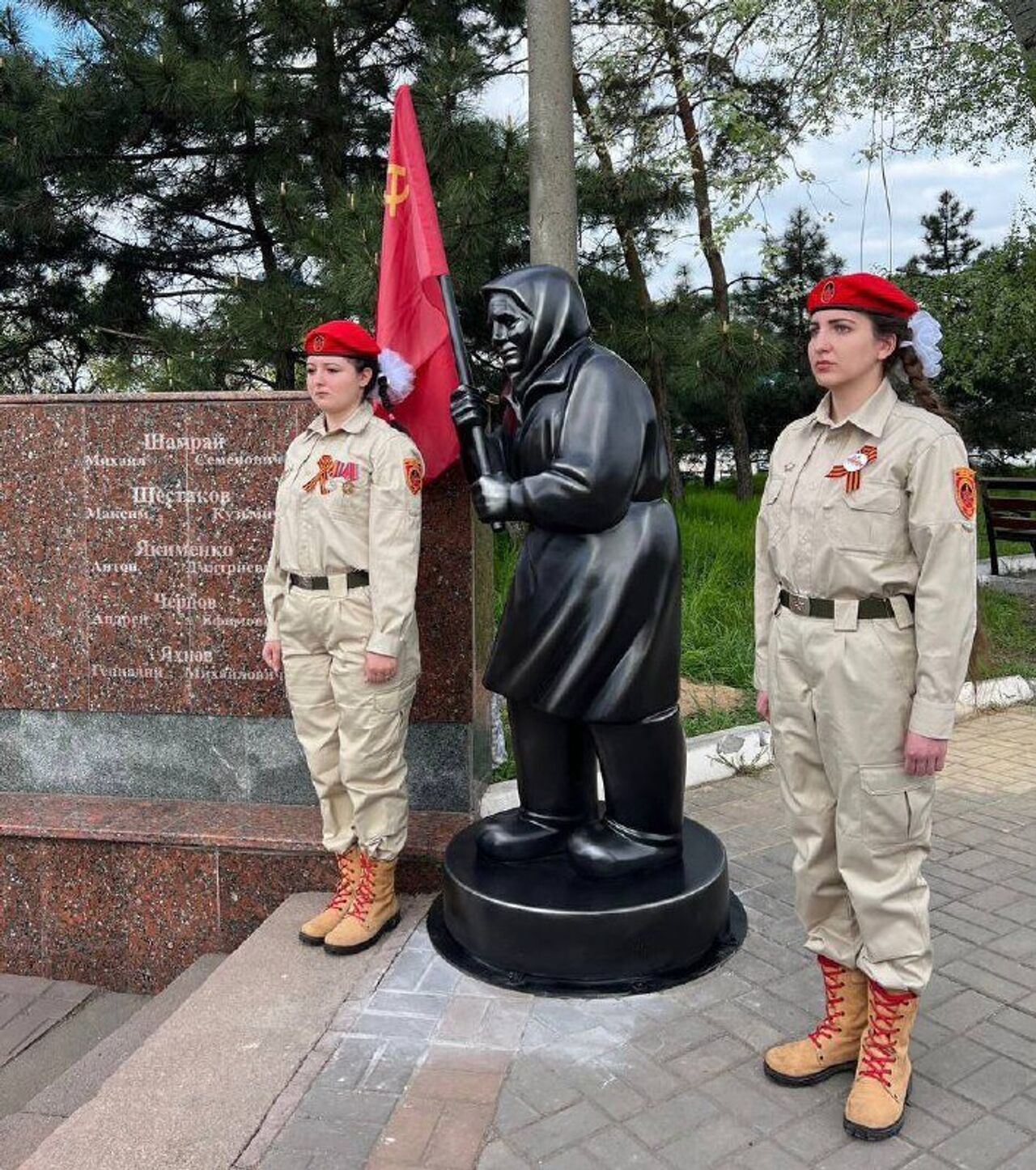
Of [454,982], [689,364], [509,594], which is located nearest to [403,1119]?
[454,982]

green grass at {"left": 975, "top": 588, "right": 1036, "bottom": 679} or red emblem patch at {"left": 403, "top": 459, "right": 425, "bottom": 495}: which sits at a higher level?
red emblem patch at {"left": 403, "top": 459, "right": 425, "bottom": 495}

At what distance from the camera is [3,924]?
390cm

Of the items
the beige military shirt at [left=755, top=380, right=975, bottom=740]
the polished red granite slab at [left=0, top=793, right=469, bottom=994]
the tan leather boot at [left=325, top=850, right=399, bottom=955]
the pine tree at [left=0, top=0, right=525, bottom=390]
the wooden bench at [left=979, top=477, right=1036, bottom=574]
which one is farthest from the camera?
the wooden bench at [left=979, top=477, right=1036, bottom=574]

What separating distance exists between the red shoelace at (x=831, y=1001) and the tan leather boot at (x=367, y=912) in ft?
4.44

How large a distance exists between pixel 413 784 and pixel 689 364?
393cm

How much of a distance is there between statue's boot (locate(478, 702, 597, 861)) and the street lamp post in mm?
2441

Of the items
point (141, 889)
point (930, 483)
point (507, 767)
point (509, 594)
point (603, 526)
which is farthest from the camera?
point (507, 767)

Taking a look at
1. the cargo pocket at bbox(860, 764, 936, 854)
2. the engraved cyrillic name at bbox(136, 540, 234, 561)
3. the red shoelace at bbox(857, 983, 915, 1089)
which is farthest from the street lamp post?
the red shoelace at bbox(857, 983, 915, 1089)

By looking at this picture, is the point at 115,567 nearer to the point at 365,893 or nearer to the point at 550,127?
the point at 365,893

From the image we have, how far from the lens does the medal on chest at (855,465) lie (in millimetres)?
2209

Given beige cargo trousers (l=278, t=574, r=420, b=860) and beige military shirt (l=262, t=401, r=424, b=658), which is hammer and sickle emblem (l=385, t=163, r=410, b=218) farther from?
beige cargo trousers (l=278, t=574, r=420, b=860)

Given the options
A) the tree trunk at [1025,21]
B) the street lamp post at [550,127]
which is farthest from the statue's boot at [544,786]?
the tree trunk at [1025,21]

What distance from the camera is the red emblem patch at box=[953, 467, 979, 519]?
2.12 m

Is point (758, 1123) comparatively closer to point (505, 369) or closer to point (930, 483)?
point (930, 483)
